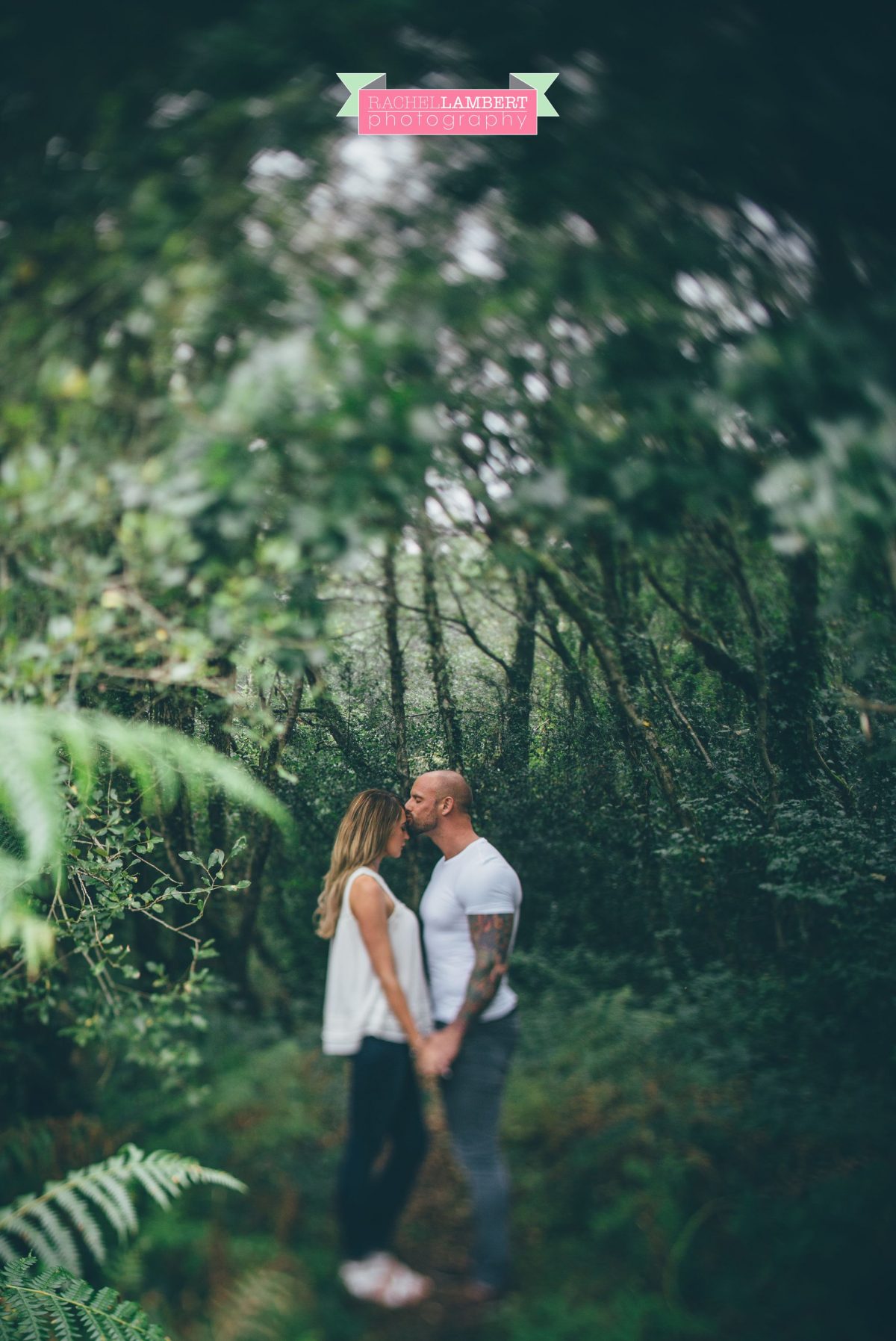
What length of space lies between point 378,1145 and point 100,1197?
36.0 inches

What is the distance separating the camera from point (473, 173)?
2.15 m

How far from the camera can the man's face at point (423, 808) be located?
260 centimetres

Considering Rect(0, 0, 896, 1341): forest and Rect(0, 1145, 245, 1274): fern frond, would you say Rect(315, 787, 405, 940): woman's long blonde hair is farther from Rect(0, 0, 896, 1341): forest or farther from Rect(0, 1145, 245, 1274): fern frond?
Rect(0, 1145, 245, 1274): fern frond

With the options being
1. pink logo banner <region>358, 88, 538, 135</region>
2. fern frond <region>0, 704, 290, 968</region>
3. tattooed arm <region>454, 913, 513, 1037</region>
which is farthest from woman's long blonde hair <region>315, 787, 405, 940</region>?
pink logo banner <region>358, 88, 538, 135</region>

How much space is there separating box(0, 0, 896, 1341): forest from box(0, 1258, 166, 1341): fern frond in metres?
0.02

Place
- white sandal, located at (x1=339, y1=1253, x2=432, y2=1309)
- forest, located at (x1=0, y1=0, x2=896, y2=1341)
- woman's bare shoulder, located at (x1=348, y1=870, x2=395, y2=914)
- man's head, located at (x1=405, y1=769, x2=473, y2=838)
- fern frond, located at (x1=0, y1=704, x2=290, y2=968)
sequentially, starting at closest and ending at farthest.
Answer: fern frond, located at (x1=0, y1=704, x2=290, y2=968) → forest, located at (x1=0, y1=0, x2=896, y2=1341) → white sandal, located at (x1=339, y1=1253, x2=432, y2=1309) → woman's bare shoulder, located at (x1=348, y1=870, x2=395, y2=914) → man's head, located at (x1=405, y1=769, x2=473, y2=838)

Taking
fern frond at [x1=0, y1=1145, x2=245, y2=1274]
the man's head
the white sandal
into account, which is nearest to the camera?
the white sandal

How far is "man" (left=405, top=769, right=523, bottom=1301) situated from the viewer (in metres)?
2.22

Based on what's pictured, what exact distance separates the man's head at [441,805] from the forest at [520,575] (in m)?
0.09

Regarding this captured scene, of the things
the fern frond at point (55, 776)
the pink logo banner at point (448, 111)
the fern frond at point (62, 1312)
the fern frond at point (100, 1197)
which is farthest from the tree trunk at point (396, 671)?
the fern frond at point (62, 1312)

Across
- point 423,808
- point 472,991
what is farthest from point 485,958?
point 423,808

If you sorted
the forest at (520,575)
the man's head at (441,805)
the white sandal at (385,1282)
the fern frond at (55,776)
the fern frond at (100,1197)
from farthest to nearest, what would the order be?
1. the man's head at (441,805)
2. the fern frond at (100,1197)
3. the white sandal at (385,1282)
4. the forest at (520,575)
5. the fern frond at (55,776)

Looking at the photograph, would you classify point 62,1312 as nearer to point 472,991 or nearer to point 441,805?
point 472,991

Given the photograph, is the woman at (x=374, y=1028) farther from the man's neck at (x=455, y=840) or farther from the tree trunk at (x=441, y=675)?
the tree trunk at (x=441, y=675)
